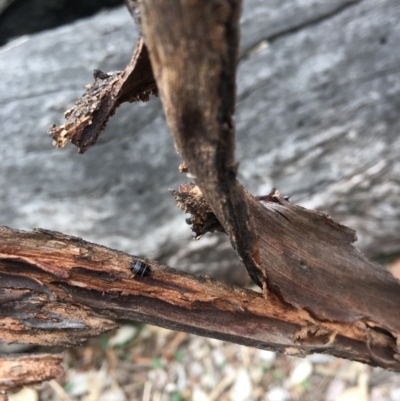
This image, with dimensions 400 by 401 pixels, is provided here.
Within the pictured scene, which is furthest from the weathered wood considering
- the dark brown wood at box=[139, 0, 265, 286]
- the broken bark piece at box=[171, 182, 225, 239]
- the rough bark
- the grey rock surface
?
the grey rock surface

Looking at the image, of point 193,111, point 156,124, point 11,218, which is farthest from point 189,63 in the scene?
point 11,218

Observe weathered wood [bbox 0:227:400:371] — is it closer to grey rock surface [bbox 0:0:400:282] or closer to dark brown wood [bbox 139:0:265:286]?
dark brown wood [bbox 139:0:265:286]

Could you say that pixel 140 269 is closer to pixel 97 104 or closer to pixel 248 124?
pixel 97 104

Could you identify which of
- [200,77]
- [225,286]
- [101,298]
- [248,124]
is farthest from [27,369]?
[248,124]

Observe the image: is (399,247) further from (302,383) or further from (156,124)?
(156,124)

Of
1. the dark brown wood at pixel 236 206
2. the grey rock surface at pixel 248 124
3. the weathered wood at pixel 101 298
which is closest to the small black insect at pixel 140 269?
the weathered wood at pixel 101 298

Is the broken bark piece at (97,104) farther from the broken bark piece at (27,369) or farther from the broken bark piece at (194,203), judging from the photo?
the broken bark piece at (27,369)
